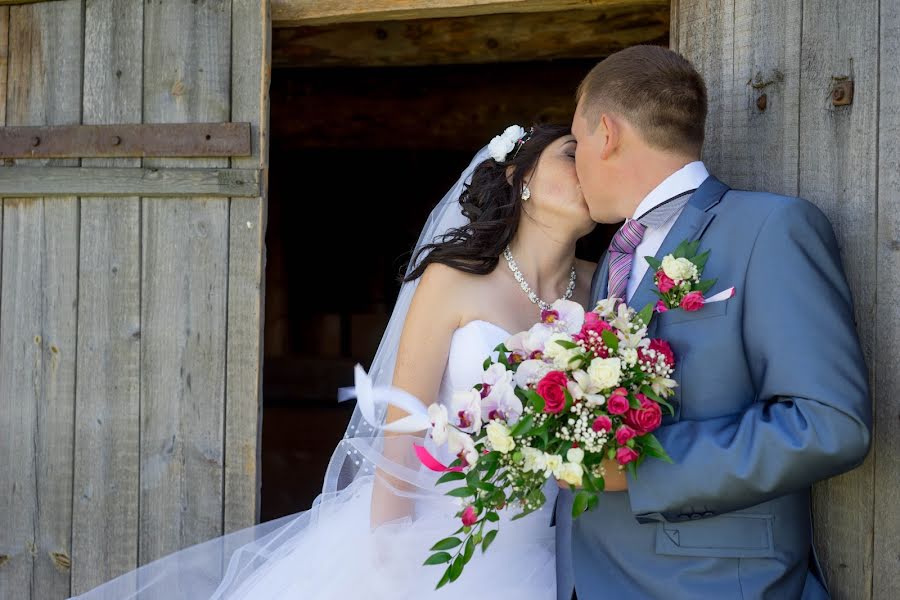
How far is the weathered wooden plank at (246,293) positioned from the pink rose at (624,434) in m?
1.59

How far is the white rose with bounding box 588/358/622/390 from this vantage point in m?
1.59

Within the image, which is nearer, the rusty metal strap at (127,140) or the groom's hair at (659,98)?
the groom's hair at (659,98)

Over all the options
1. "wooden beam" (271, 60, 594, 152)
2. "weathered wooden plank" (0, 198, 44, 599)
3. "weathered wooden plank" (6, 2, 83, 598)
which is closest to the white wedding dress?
"weathered wooden plank" (6, 2, 83, 598)

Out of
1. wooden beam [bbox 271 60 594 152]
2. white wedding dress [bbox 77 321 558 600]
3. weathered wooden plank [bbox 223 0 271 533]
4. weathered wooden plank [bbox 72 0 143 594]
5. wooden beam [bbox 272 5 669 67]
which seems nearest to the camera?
white wedding dress [bbox 77 321 558 600]

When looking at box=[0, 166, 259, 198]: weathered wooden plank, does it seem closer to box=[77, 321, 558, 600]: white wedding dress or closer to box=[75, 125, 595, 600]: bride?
box=[75, 125, 595, 600]: bride

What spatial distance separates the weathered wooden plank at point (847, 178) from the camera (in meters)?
2.05

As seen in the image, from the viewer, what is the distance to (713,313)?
1.78 m

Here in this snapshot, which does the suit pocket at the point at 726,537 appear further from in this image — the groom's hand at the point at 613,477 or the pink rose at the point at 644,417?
the pink rose at the point at 644,417

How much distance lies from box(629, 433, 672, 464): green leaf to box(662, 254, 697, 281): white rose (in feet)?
1.02

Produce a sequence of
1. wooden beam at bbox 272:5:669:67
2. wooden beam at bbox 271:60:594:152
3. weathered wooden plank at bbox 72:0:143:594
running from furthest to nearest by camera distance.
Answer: wooden beam at bbox 271:60:594:152
wooden beam at bbox 272:5:669:67
weathered wooden plank at bbox 72:0:143:594

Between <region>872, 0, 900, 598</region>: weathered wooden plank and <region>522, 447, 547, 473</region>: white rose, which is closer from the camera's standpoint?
<region>522, 447, 547, 473</region>: white rose

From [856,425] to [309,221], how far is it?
19.5 feet

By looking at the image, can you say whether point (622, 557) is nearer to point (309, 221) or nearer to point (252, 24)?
point (252, 24)

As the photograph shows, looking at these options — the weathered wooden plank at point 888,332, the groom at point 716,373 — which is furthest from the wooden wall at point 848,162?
the groom at point 716,373
